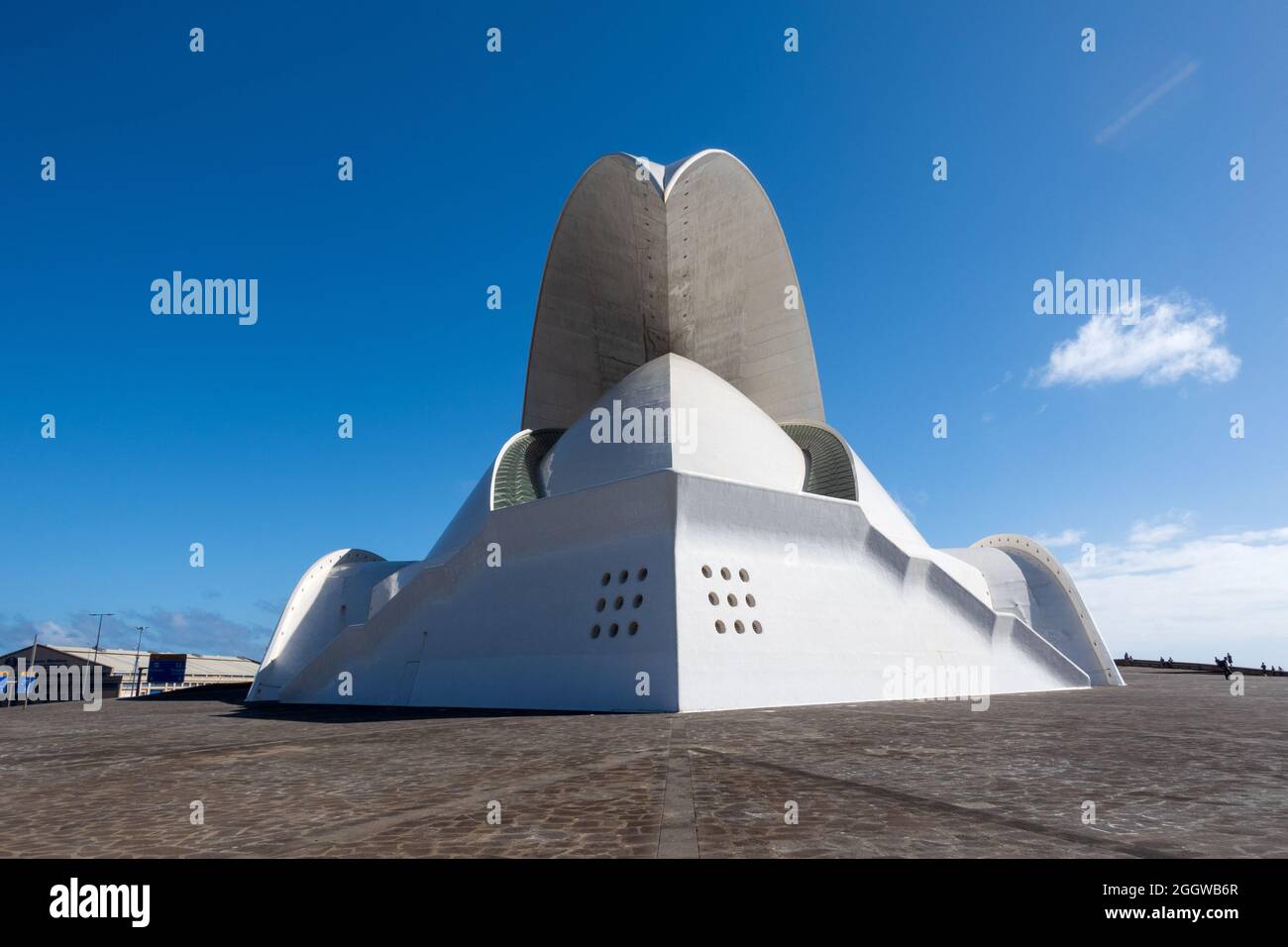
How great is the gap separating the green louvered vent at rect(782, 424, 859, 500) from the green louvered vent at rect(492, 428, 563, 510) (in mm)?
8476

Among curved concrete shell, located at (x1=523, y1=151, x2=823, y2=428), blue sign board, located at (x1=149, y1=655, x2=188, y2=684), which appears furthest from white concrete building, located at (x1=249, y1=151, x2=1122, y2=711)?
blue sign board, located at (x1=149, y1=655, x2=188, y2=684)

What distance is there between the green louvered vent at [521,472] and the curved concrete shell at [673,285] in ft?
6.54

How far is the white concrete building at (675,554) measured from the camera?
49.7 ft

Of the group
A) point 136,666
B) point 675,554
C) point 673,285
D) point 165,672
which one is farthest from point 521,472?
point 136,666

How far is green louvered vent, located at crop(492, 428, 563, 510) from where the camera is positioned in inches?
856

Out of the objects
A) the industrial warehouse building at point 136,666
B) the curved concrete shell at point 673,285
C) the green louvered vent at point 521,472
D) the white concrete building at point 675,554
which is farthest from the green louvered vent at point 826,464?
the industrial warehouse building at point 136,666

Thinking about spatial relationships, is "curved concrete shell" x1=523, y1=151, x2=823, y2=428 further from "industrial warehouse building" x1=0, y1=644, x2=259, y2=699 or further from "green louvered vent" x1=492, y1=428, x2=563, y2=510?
"industrial warehouse building" x1=0, y1=644, x2=259, y2=699

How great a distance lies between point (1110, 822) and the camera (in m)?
4.48

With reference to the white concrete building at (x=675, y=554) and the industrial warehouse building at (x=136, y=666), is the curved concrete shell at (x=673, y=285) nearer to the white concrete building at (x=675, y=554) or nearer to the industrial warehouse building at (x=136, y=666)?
the white concrete building at (x=675, y=554)

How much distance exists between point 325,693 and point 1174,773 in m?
21.7

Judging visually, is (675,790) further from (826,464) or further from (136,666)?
(136,666)

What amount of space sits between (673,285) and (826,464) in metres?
11.1
